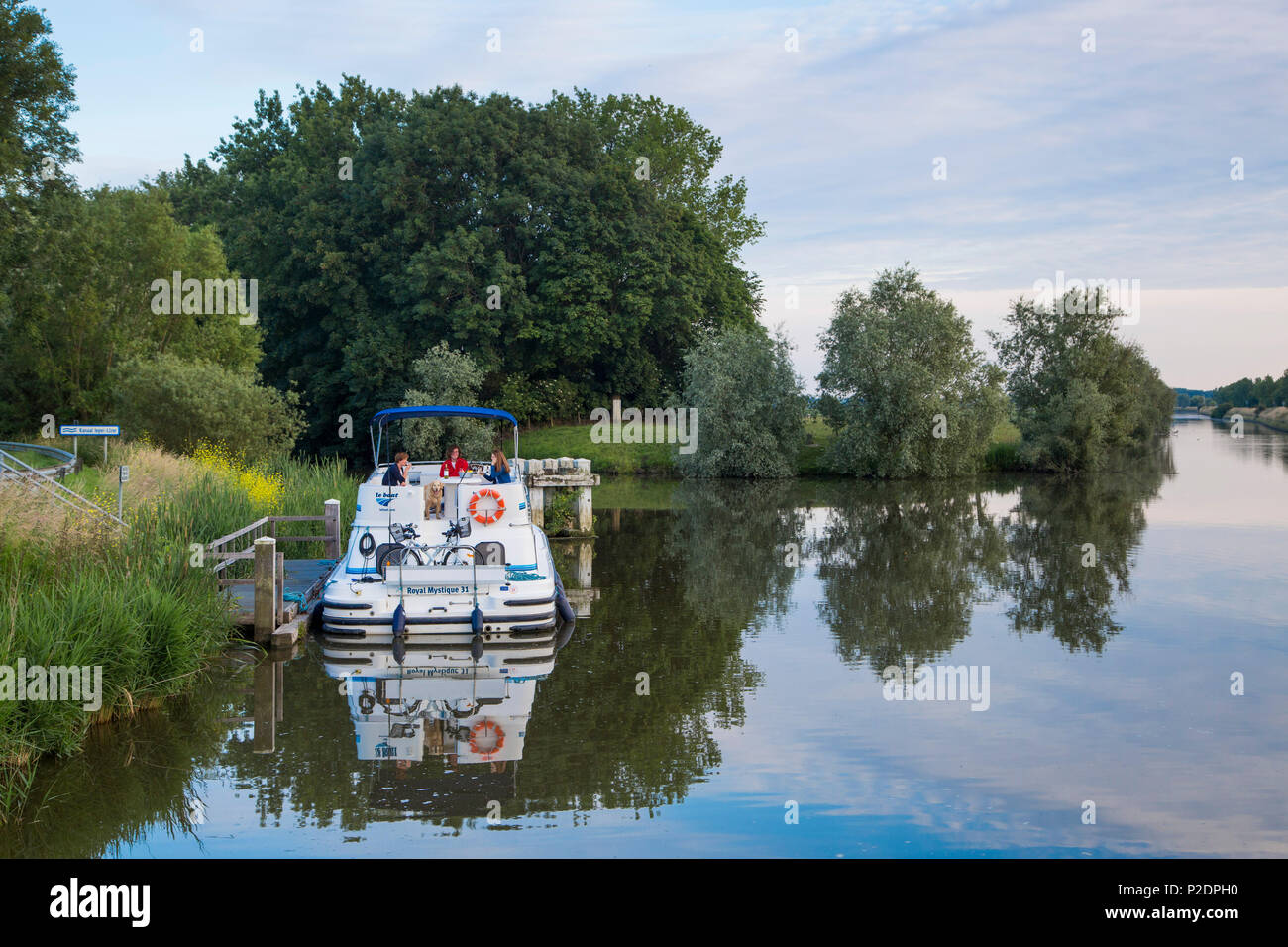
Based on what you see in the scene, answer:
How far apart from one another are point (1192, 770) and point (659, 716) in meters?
5.44

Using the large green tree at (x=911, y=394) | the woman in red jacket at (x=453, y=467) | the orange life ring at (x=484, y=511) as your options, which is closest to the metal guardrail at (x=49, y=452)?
the woman in red jacket at (x=453, y=467)

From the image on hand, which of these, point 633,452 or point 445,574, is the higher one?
point 633,452

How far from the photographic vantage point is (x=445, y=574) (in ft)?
52.2

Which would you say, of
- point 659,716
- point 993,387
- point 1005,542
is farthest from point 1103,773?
point 993,387

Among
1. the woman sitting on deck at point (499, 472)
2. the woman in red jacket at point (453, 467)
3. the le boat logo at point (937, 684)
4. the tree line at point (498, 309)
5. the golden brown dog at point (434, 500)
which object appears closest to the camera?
the le boat logo at point (937, 684)

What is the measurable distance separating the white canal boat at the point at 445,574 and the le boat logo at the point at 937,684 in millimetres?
5103

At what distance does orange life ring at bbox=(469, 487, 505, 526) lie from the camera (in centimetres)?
1739

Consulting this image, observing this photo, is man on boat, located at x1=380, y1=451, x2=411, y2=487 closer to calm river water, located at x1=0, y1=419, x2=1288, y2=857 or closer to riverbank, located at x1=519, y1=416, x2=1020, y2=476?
calm river water, located at x1=0, y1=419, x2=1288, y2=857

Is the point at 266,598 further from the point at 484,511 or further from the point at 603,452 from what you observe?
the point at 603,452

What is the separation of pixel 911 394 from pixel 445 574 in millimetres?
37820

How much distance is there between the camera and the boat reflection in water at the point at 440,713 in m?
9.81

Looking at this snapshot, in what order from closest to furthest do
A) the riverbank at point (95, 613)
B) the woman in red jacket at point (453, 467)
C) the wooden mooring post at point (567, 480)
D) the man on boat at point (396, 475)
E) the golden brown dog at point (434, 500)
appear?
the riverbank at point (95, 613), the golden brown dog at point (434, 500), the man on boat at point (396, 475), the woman in red jacket at point (453, 467), the wooden mooring post at point (567, 480)
